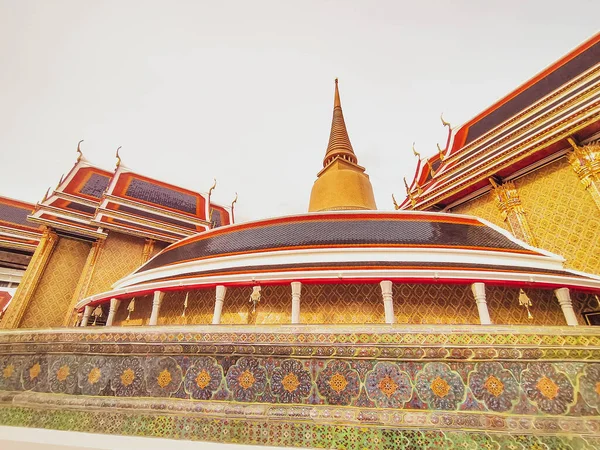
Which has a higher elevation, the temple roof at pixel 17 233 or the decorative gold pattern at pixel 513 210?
the temple roof at pixel 17 233

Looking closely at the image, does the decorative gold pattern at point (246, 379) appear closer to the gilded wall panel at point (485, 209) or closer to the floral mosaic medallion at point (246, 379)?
→ the floral mosaic medallion at point (246, 379)

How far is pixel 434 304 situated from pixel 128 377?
627cm

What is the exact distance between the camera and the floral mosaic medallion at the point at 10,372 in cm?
267

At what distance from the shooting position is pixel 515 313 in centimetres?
643

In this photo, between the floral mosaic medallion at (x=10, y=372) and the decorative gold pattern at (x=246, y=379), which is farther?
the floral mosaic medallion at (x=10, y=372)

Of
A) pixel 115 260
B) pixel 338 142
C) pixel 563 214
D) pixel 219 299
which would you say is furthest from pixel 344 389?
pixel 338 142

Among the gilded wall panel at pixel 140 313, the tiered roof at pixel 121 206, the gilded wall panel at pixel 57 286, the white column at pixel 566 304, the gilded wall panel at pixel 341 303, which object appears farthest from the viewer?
the tiered roof at pixel 121 206

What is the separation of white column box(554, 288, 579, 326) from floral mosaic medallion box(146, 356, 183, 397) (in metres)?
7.77

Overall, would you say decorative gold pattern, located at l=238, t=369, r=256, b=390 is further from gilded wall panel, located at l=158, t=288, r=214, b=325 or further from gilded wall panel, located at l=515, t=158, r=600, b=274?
gilded wall panel, located at l=515, t=158, r=600, b=274

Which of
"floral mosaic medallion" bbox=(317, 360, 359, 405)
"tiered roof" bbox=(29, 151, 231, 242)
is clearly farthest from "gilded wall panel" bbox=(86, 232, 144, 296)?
"floral mosaic medallion" bbox=(317, 360, 359, 405)

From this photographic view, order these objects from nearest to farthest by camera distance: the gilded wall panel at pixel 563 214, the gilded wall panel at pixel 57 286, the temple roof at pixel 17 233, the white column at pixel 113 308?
the gilded wall panel at pixel 563 214
the white column at pixel 113 308
the gilded wall panel at pixel 57 286
the temple roof at pixel 17 233

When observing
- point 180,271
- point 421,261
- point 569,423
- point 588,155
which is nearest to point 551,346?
point 569,423

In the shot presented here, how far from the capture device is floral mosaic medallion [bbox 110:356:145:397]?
231 cm

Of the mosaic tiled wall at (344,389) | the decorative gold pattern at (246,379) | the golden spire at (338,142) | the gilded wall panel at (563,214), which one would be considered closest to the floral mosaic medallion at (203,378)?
the mosaic tiled wall at (344,389)
